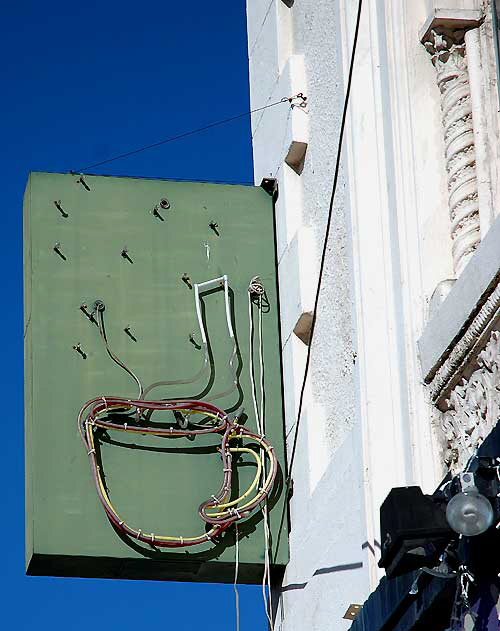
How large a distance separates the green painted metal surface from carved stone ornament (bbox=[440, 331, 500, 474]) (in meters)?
2.69

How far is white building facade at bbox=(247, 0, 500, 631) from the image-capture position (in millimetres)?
7414

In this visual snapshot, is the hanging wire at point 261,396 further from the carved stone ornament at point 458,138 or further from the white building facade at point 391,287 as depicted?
the carved stone ornament at point 458,138

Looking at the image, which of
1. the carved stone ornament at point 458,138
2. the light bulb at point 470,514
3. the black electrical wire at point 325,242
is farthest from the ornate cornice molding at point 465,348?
the black electrical wire at point 325,242

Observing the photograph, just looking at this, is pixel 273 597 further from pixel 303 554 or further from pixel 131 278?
pixel 131 278

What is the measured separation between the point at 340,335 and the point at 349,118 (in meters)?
1.24

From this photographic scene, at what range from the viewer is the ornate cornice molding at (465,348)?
6848mm

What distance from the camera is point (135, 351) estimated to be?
405 inches

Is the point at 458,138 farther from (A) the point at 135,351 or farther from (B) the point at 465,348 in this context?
(A) the point at 135,351

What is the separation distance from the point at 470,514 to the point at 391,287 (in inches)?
105

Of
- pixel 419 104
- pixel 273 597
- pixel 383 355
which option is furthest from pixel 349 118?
pixel 273 597

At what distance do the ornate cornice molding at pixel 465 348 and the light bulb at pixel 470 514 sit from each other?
1.37m

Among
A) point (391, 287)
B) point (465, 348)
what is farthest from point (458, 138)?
point (465, 348)

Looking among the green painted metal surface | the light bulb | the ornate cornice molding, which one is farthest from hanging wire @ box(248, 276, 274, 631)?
the light bulb

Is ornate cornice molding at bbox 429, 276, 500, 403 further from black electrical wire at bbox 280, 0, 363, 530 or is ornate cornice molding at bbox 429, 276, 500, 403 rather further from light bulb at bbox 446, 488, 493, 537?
black electrical wire at bbox 280, 0, 363, 530
